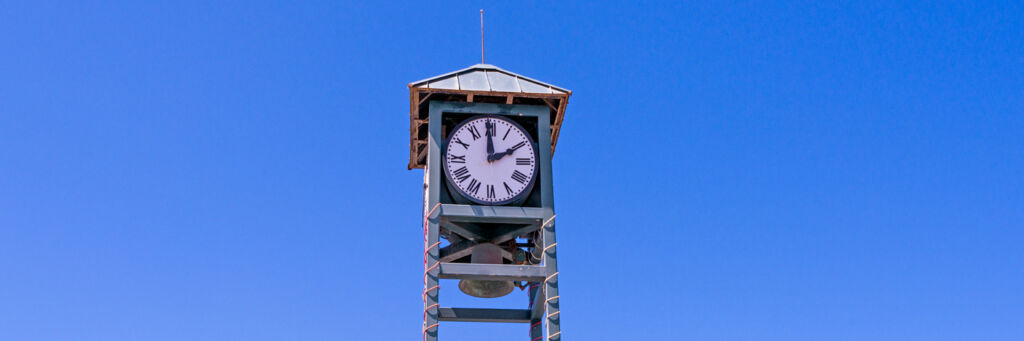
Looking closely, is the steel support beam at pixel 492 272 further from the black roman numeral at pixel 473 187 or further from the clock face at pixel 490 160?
the black roman numeral at pixel 473 187

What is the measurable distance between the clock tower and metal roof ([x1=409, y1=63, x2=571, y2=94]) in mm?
21

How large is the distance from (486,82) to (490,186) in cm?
231

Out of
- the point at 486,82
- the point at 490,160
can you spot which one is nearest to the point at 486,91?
the point at 486,82

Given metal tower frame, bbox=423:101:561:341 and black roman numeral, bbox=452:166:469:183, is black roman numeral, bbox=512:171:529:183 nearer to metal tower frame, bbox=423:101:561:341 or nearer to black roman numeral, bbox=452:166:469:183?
metal tower frame, bbox=423:101:561:341

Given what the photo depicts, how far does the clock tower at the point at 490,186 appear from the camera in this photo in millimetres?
22938

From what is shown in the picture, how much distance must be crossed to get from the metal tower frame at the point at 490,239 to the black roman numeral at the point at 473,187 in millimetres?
416

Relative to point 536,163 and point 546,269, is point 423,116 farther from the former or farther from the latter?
point 546,269

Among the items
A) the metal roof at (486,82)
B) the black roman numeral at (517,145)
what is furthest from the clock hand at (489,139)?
the metal roof at (486,82)

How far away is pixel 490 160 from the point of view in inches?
939

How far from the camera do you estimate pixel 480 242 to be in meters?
24.4

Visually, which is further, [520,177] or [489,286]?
[489,286]

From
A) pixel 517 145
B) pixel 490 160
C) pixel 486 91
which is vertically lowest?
pixel 490 160

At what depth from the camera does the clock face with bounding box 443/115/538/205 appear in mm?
23578

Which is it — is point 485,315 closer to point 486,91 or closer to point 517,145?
point 517,145
